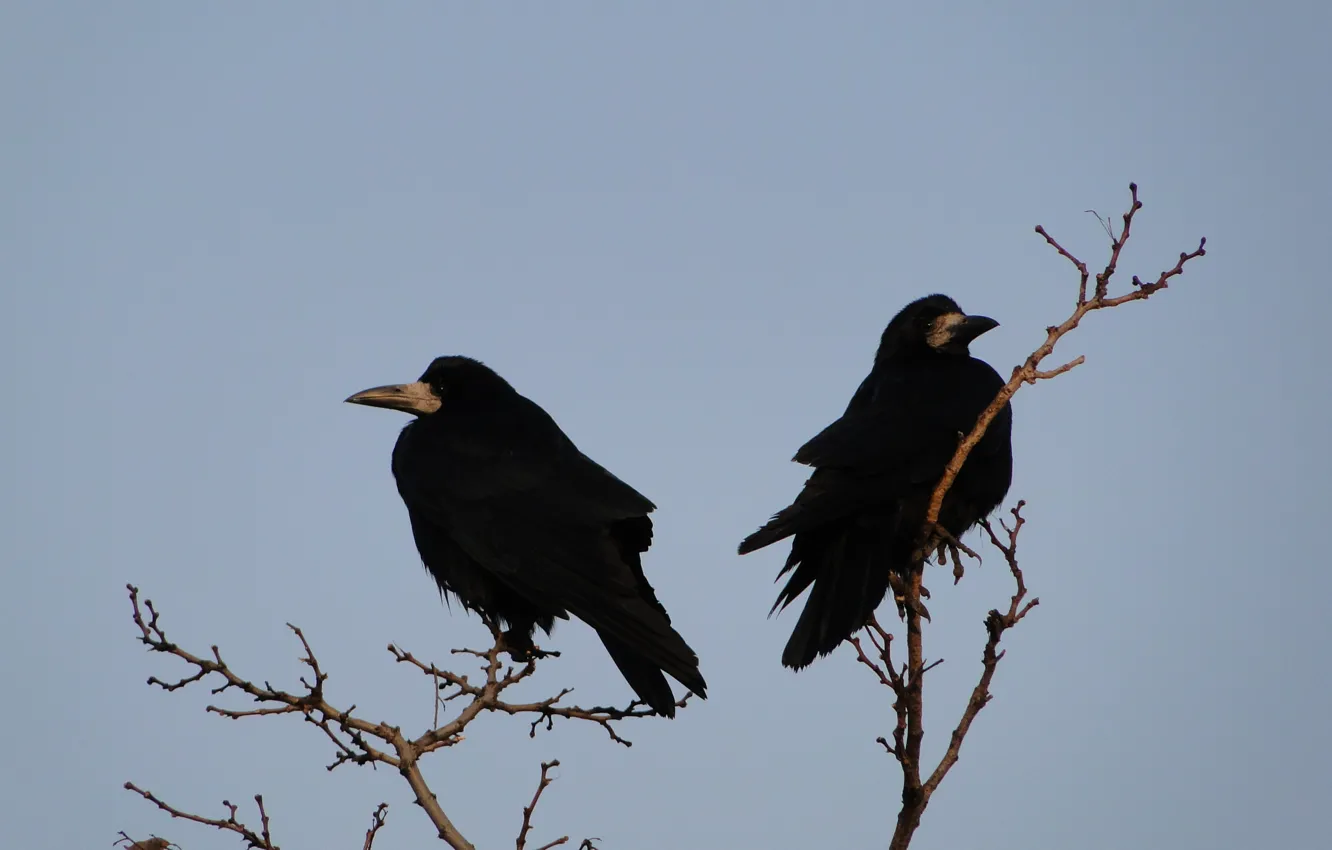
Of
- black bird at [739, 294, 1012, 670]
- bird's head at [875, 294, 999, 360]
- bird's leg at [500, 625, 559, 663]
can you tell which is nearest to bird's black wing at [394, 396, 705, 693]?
bird's leg at [500, 625, 559, 663]

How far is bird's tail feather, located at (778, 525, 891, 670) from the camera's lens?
6293mm

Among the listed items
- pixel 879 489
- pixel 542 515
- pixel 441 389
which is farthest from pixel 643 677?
pixel 441 389

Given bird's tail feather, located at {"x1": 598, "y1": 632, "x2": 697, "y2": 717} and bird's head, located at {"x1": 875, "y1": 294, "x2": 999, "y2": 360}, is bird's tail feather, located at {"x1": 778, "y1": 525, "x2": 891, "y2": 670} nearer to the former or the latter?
bird's tail feather, located at {"x1": 598, "y1": 632, "x2": 697, "y2": 717}

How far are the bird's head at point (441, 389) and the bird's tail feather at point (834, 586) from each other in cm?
213

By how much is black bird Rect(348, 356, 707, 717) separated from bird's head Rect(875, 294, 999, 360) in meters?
2.02

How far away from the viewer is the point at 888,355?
8188 mm

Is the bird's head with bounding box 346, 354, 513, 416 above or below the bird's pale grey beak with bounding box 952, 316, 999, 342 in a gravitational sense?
above

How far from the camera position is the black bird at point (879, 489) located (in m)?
6.43

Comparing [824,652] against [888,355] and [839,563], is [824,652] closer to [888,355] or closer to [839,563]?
[839,563]

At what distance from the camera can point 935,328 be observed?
8.00m

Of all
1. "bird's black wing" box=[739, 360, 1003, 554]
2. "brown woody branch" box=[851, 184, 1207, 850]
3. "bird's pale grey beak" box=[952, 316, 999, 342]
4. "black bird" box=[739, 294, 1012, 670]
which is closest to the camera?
"brown woody branch" box=[851, 184, 1207, 850]

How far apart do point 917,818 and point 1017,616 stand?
2.66 feet

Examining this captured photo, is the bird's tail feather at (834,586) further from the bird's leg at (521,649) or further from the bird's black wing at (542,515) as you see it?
the bird's leg at (521,649)

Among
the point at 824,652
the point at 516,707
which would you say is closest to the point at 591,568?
the point at 824,652
